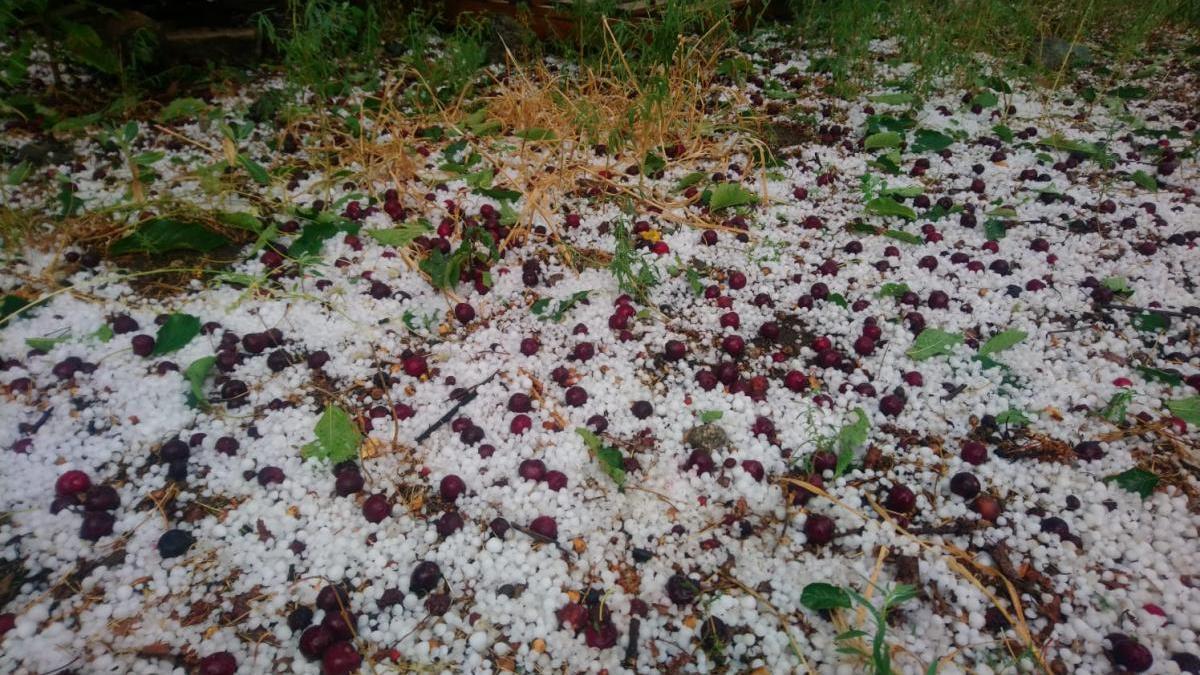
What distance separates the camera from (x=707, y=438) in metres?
2.14

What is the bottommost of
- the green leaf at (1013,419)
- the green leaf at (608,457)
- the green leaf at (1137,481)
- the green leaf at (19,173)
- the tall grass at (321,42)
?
the green leaf at (608,457)

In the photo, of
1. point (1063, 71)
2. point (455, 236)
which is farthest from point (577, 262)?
point (1063, 71)

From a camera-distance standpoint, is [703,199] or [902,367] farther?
[703,199]

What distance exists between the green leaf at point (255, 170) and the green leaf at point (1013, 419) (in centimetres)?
313

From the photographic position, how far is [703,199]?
10.9 ft

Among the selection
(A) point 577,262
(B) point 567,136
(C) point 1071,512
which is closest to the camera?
(C) point 1071,512

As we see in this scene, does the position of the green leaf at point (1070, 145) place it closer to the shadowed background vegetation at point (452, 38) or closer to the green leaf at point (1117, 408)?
the shadowed background vegetation at point (452, 38)

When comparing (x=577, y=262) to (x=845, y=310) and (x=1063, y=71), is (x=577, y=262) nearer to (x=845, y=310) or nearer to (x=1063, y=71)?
(x=845, y=310)

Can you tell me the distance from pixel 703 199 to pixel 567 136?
35.4 inches

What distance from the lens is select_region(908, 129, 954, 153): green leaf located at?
367 centimetres

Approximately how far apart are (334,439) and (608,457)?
0.84m

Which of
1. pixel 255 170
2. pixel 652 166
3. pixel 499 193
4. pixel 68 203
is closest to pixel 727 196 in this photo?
pixel 652 166

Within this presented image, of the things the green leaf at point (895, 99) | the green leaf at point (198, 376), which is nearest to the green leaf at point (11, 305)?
the green leaf at point (198, 376)

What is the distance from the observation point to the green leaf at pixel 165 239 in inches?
103
